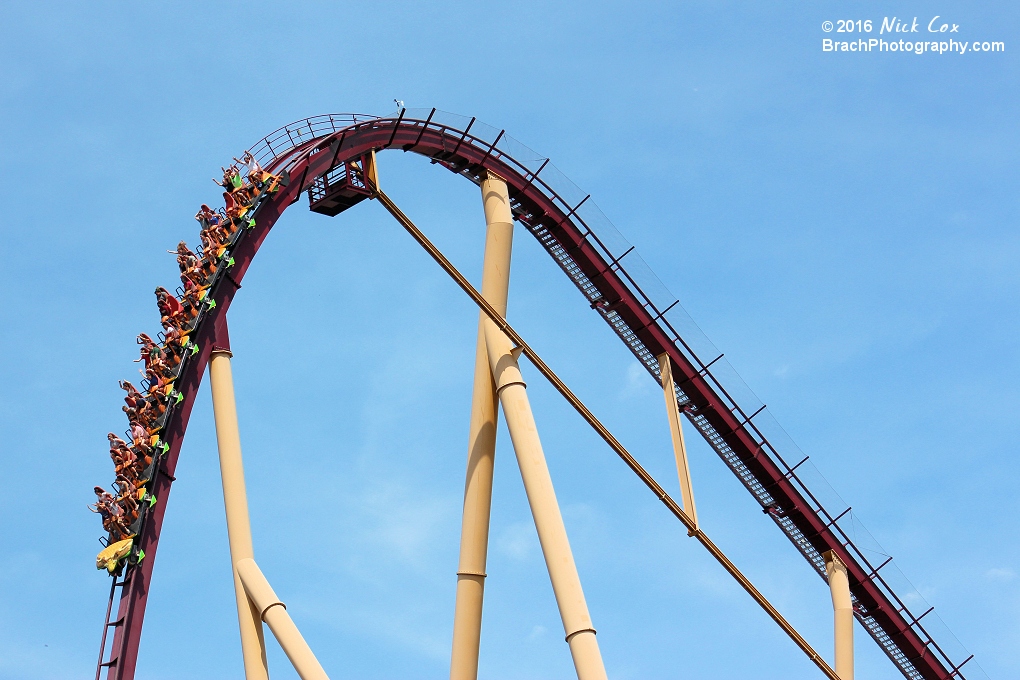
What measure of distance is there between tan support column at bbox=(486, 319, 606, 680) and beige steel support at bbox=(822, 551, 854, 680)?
25.0 ft

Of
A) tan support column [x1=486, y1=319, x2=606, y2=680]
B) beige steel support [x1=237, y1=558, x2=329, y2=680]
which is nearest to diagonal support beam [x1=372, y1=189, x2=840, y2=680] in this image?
tan support column [x1=486, y1=319, x2=606, y2=680]

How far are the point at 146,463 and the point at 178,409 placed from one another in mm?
774

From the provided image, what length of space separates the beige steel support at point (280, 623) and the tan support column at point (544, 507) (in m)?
3.06

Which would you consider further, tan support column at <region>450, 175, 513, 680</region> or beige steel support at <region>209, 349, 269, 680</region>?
tan support column at <region>450, 175, 513, 680</region>

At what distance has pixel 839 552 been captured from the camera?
2647 cm

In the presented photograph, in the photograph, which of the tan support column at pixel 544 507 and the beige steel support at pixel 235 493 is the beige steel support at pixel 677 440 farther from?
the beige steel support at pixel 235 493

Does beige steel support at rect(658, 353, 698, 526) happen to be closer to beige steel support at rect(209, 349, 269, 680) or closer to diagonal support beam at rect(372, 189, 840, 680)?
diagonal support beam at rect(372, 189, 840, 680)

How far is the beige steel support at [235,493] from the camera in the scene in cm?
1759

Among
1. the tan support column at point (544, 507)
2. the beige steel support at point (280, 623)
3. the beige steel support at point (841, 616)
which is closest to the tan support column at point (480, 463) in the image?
the tan support column at point (544, 507)

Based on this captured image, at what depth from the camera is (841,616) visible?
83.8ft

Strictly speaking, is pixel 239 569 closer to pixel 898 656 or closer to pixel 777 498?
pixel 777 498

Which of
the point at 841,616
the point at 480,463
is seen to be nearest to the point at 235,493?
the point at 480,463

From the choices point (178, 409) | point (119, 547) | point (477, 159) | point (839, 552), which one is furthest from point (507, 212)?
point (839, 552)

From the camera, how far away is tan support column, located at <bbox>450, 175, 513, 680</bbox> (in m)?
19.6
